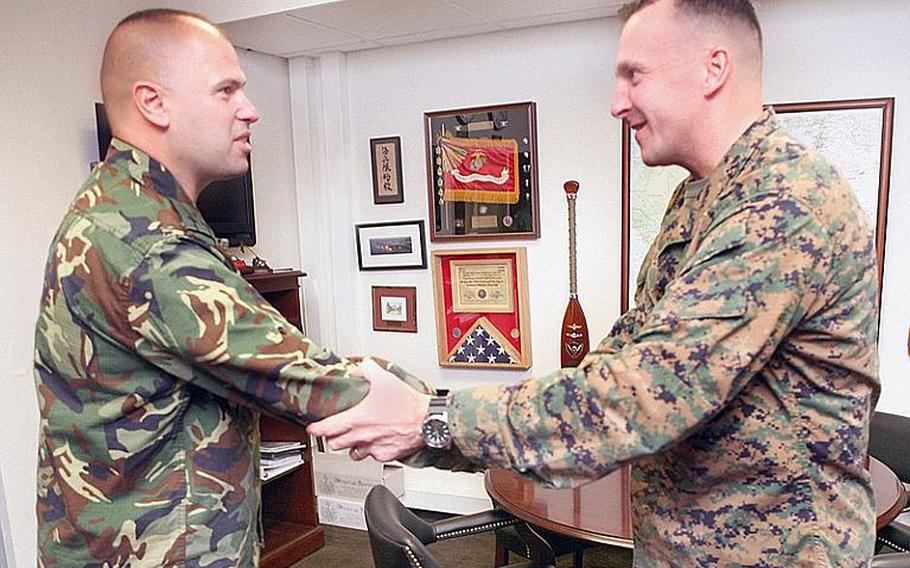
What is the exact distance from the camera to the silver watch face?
3.72ft

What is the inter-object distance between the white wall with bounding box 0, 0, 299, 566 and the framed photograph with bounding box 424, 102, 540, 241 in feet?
5.01

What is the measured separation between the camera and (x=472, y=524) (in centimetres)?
214

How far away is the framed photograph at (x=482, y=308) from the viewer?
11.1 ft

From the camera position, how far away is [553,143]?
326 cm

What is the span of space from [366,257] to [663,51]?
2.71 m

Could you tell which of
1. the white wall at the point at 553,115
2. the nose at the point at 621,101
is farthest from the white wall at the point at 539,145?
the nose at the point at 621,101

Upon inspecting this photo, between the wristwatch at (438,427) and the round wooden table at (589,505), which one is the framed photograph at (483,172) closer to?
the round wooden table at (589,505)

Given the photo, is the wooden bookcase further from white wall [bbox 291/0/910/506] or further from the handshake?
the handshake

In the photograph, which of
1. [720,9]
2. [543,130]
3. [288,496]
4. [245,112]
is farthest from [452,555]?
[720,9]

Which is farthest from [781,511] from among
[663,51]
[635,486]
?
[663,51]

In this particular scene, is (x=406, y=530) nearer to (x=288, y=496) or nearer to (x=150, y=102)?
(x=150, y=102)

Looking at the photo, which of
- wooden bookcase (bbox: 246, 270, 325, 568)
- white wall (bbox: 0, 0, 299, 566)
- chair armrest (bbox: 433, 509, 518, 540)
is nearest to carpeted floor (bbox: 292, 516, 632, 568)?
wooden bookcase (bbox: 246, 270, 325, 568)

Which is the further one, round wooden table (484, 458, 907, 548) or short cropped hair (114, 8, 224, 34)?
round wooden table (484, 458, 907, 548)

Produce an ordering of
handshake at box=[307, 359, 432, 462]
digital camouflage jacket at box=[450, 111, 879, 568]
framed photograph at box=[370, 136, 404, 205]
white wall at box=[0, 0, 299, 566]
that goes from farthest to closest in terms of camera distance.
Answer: framed photograph at box=[370, 136, 404, 205] < white wall at box=[0, 0, 299, 566] < handshake at box=[307, 359, 432, 462] < digital camouflage jacket at box=[450, 111, 879, 568]
